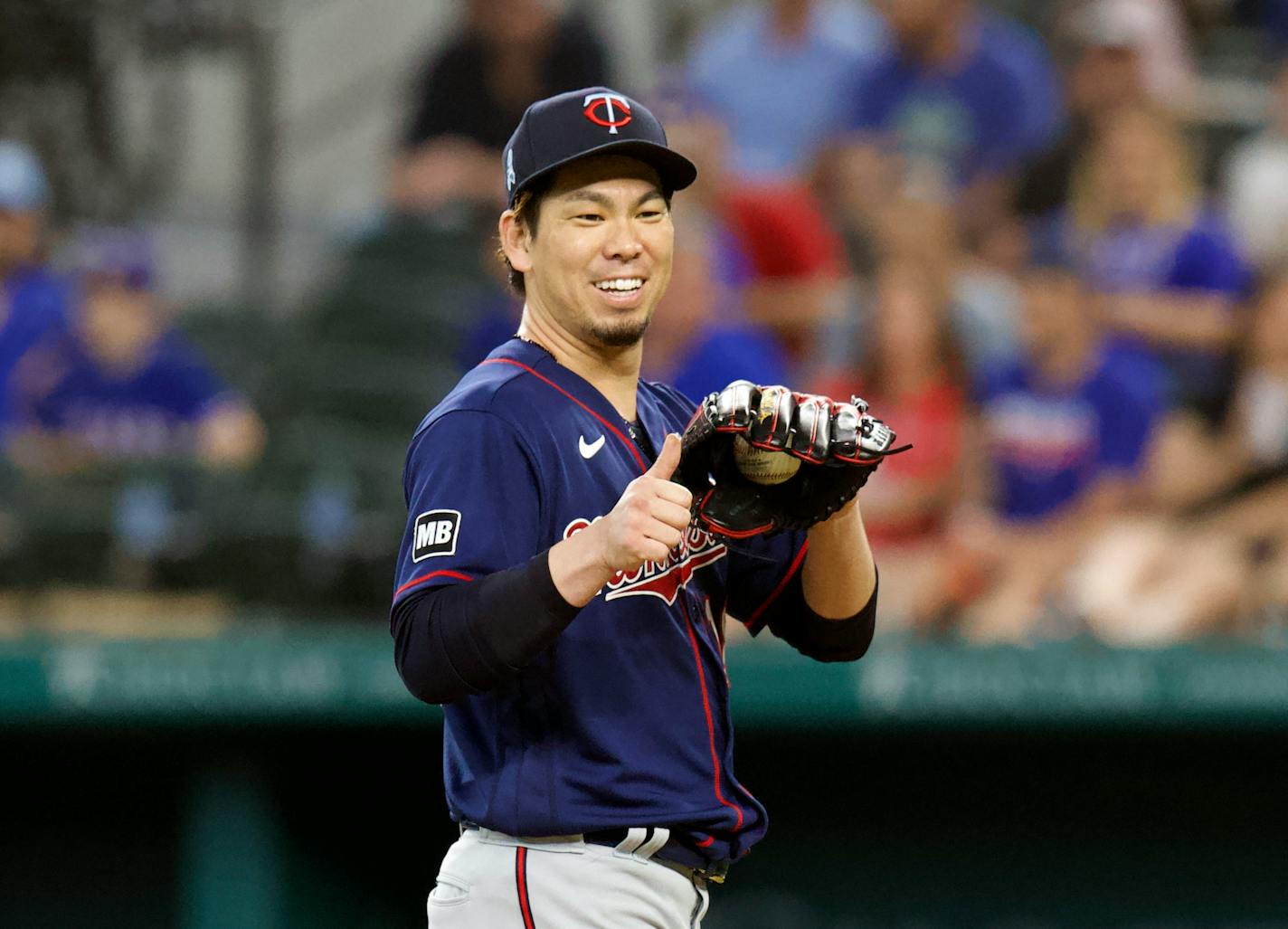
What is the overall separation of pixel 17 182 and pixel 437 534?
4.52 metres

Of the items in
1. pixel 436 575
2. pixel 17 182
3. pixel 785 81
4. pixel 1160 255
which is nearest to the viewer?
pixel 436 575

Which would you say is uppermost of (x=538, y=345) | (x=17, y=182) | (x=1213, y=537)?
(x=17, y=182)

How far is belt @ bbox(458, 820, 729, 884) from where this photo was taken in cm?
219

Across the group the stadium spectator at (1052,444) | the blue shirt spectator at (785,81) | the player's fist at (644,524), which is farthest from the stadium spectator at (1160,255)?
the player's fist at (644,524)

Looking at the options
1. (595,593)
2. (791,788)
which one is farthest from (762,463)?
(791,788)

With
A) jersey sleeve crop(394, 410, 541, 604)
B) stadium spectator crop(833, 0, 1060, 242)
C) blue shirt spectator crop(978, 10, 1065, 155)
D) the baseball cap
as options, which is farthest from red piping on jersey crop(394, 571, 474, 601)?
the baseball cap

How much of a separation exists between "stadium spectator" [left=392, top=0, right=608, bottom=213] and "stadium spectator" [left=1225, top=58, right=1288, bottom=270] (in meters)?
2.14

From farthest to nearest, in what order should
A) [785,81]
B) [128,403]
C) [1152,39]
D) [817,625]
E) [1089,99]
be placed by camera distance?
[785,81]
[1152,39]
[1089,99]
[128,403]
[817,625]

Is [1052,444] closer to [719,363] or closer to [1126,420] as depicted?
[1126,420]

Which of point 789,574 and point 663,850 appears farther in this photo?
point 789,574

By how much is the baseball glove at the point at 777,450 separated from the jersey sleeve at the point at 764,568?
0.63 feet

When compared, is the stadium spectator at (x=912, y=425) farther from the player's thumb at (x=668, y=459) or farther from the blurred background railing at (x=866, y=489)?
the player's thumb at (x=668, y=459)

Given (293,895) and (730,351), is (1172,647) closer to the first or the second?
(730,351)

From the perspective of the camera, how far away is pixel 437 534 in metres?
2.11
